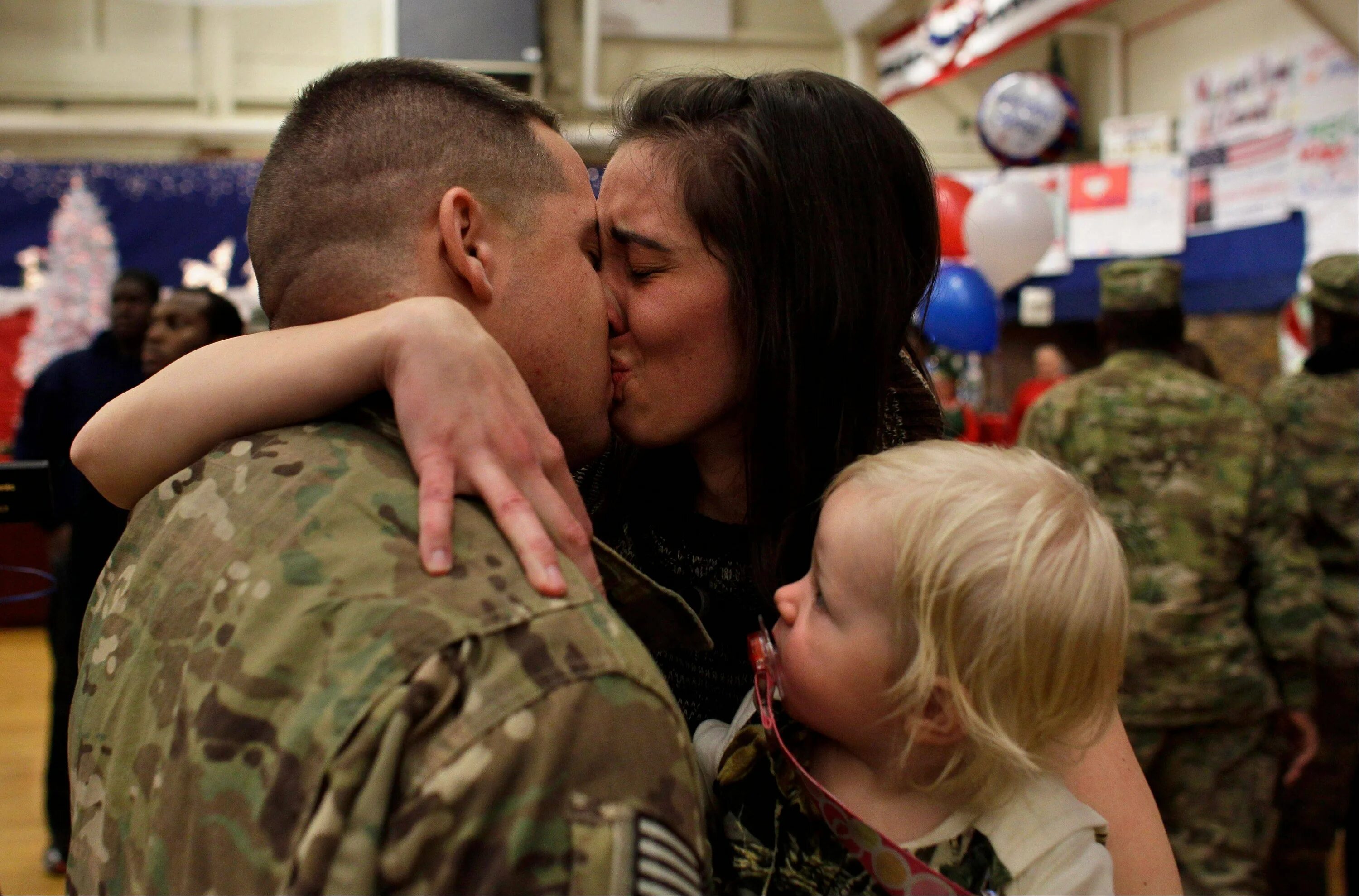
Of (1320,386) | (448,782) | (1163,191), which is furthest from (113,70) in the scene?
(448,782)

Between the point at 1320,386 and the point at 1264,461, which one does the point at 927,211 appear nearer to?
the point at 1264,461

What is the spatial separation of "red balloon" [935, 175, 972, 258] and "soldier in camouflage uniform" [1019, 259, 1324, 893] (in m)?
3.04

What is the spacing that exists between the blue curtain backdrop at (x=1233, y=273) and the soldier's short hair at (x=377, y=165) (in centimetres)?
653

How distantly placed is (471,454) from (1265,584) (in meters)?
2.72

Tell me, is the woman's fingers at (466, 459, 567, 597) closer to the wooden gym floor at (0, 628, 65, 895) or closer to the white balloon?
the wooden gym floor at (0, 628, 65, 895)

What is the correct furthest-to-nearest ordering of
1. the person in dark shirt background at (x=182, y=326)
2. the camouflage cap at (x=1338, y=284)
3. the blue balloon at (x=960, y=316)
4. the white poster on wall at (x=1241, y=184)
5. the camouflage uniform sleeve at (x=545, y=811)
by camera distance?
1. the white poster on wall at (x=1241, y=184)
2. the blue balloon at (x=960, y=316)
3. the person in dark shirt background at (x=182, y=326)
4. the camouflage cap at (x=1338, y=284)
5. the camouflage uniform sleeve at (x=545, y=811)

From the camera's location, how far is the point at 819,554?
1141mm

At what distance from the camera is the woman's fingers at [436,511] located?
74 cm

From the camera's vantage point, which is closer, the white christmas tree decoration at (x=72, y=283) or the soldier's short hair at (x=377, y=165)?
the soldier's short hair at (x=377, y=165)

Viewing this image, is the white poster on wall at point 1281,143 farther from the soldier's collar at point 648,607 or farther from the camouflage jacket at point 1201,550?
the soldier's collar at point 648,607

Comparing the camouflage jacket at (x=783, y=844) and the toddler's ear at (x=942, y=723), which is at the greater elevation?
the toddler's ear at (x=942, y=723)

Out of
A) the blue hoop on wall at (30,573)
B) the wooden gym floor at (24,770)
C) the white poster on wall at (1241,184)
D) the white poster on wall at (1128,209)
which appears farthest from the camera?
the white poster on wall at (1128,209)

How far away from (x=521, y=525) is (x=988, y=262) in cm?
498

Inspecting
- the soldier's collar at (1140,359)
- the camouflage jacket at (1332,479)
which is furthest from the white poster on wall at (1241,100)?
the soldier's collar at (1140,359)
